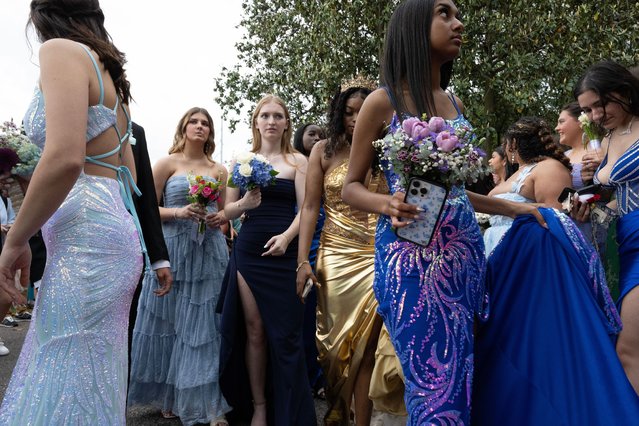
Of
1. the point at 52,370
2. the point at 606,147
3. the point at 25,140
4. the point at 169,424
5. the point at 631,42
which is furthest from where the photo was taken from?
the point at 631,42

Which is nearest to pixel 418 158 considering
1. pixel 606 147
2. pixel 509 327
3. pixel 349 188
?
pixel 349 188

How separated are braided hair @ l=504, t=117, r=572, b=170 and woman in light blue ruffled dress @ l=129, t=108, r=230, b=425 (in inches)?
102

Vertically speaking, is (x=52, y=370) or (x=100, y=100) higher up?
(x=100, y=100)

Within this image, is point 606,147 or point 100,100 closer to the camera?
point 100,100

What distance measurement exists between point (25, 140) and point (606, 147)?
341 centimetres

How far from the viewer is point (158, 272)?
9.84 feet

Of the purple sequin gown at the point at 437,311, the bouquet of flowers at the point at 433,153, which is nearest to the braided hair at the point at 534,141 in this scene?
the purple sequin gown at the point at 437,311

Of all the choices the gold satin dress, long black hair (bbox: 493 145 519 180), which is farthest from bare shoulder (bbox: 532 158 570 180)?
the gold satin dress

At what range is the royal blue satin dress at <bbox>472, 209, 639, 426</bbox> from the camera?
261 centimetres

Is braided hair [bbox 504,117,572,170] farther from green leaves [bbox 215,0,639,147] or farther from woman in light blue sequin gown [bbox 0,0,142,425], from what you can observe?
green leaves [bbox 215,0,639,147]

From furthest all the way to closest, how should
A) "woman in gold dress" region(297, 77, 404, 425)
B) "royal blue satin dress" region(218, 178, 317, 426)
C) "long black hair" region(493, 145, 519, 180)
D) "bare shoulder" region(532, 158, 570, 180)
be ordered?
1. "long black hair" region(493, 145, 519, 180)
2. "bare shoulder" region(532, 158, 570, 180)
3. "royal blue satin dress" region(218, 178, 317, 426)
4. "woman in gold dress" region(297, 77, 404, 425)

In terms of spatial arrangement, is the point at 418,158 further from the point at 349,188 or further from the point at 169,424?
the point at 169,424

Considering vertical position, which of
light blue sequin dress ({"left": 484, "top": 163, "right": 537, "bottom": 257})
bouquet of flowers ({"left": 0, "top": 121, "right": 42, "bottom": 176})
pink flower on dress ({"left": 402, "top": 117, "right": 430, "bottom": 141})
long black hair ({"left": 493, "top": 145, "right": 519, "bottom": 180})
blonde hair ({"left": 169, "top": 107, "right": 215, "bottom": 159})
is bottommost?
light blue sequin dress ({"left": 484, "top": 163, "right": 537, "bottom": 257})

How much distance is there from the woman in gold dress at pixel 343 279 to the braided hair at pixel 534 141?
5.43 feet
